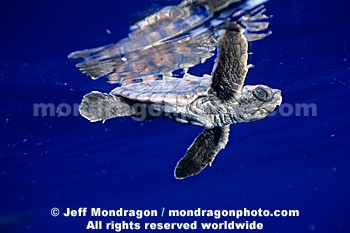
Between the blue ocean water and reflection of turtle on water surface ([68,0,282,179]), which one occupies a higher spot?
the blue ocean water

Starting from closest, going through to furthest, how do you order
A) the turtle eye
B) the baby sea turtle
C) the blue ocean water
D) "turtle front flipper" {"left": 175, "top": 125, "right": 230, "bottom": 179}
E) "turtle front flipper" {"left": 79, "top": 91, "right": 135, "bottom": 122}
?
the baby sea turtle
the turtle eye
"turtle front flipper" {"left": 79, "top": 91, "right": 135, "bottom": 122}
"turtle front flipper" {"left": 175, "top": 125, "right": 230, "bottom": 179}
the blue ocean water

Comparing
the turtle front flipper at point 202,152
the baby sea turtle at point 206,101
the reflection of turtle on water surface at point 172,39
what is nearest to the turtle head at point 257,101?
the baby sea turtle at point 206,101

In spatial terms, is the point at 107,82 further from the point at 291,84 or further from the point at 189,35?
the point at 291,84

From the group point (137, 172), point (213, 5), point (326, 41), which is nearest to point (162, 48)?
point (213, 5)

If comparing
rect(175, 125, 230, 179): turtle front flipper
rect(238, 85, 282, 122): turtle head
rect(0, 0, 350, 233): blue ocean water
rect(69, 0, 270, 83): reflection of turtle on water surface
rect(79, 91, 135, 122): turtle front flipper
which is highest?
rect(0, 0, 350, 233): blue ocean water

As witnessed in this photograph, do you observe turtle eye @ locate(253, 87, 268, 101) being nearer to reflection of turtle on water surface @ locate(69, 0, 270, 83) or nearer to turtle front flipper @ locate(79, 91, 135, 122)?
reflection of turtle on water surface @ locate(69, 0, 270, 83)

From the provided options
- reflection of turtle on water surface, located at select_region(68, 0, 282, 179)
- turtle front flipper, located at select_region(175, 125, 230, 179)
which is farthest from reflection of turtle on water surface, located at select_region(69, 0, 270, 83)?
turtle front flipper, located at select_region(175, 125, 230, 179)

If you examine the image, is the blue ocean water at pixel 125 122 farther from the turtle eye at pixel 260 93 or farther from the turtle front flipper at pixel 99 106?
the turtle eye at pixel 260 93
